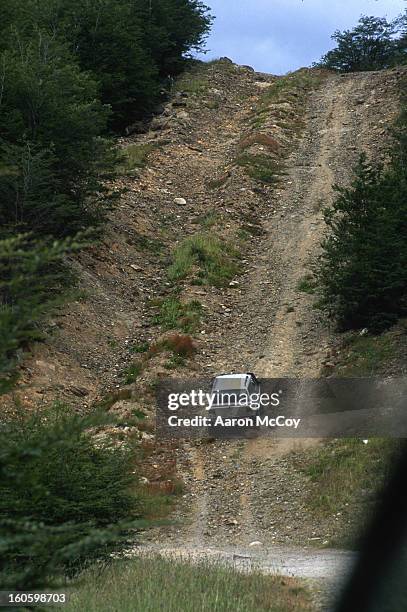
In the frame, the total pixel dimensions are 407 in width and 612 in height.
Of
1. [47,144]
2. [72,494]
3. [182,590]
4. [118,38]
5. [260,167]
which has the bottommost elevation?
[182,590]

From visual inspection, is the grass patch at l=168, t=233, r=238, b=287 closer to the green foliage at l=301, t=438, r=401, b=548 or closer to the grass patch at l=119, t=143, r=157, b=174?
the grass patch at l=119, t=143, r=157, b=174

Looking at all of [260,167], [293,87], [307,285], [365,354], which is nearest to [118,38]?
[260,167]

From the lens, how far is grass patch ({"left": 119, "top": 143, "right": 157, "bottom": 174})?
119 ft

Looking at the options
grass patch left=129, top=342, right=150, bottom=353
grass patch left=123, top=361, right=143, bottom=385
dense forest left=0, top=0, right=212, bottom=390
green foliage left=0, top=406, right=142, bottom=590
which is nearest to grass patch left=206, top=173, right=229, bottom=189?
dense forest left=0, top=0, right=212, bottom=390

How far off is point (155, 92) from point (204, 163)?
849 cm

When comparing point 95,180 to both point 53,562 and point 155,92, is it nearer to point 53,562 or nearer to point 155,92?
point 155,92

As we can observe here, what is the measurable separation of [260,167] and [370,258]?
50.4ft

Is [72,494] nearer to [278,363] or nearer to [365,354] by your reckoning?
[365,354]

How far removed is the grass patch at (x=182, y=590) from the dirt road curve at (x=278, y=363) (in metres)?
0.99

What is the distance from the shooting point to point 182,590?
8.67 metres

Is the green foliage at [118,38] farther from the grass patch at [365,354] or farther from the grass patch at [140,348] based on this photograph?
the grass patch at [365,354]

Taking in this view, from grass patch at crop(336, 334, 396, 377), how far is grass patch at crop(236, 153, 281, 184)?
15.2m

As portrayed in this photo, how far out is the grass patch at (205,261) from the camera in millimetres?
28188

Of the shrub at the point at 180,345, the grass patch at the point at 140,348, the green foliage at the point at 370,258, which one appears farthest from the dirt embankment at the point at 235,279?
the green foliage at the point at 370,258
